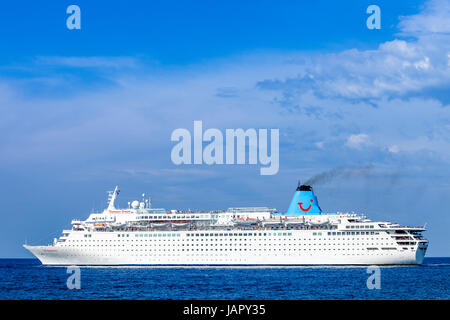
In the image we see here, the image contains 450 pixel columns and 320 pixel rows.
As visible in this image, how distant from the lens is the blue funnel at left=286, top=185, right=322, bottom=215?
70312mm

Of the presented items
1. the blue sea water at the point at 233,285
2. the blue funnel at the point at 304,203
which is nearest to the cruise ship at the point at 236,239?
the blue funnel at the point at 304,203

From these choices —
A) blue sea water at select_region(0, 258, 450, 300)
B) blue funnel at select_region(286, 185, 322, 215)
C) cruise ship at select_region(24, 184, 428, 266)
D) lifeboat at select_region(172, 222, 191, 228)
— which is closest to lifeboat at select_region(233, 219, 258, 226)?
cruise ship at select_region(24, 184, 428, 266)

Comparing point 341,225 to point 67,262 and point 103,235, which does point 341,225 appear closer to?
point 103,235

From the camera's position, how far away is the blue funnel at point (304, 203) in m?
70.3

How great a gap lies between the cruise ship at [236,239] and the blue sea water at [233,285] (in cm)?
652

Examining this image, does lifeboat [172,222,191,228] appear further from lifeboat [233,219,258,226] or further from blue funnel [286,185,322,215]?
blue funnel [286,185,322,215]

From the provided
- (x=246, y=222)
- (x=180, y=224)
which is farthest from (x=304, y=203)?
(x=180, y=224)

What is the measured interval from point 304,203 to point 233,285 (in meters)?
27.4

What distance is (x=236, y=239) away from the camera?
224 feet

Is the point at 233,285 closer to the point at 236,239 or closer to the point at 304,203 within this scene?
the point at 236,239

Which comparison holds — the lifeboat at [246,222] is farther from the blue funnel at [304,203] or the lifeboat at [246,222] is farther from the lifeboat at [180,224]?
the lifeboat at [180,224]
